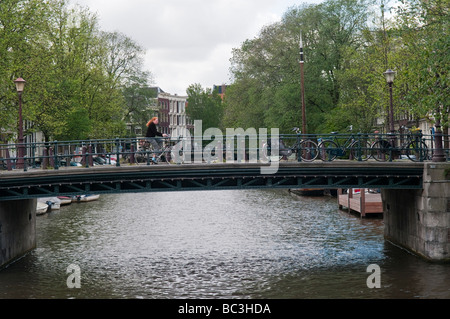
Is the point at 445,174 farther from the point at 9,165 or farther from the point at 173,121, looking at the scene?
the point at 173,121

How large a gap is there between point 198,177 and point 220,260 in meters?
4.02

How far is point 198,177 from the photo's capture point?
2306 cm

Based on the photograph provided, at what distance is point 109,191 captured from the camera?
76.0ft

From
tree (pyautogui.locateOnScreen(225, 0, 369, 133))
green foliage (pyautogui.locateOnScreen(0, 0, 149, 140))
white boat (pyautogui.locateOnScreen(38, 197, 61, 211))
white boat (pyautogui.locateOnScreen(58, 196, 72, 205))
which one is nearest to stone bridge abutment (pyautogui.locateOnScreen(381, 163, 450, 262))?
green foliage (pyautogui.locateOnScreen(0, 0, 149, 140))

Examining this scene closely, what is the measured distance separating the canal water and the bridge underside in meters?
2.95

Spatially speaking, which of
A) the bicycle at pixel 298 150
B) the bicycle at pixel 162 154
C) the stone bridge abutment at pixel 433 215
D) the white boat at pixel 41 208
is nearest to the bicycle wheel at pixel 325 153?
the bicycle at pixel 298 150

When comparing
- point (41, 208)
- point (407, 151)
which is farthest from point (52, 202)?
point (407, 151)

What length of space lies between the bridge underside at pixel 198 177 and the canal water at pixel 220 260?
2.95 m

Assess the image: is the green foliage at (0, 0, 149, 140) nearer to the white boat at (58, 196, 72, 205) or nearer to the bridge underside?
the white boat at (58, 196, 72, 205)

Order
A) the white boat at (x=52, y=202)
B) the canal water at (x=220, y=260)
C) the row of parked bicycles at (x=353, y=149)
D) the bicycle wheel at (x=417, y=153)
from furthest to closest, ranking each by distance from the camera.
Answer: the white boat at (x=52, y=202) < the bicycle wheel at (x=417, y=153) < the row of parked bicycles at (x=353, y=149) < the canal water at (x=220, y=260)

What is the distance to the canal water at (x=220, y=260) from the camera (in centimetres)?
2052

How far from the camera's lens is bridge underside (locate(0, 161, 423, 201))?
893 inches

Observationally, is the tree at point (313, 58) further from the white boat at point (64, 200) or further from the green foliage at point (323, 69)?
the white boat at point (64, 200)

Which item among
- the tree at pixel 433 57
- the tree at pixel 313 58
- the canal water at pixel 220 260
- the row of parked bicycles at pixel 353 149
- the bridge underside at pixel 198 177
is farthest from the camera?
the tree at pixel 313 58
